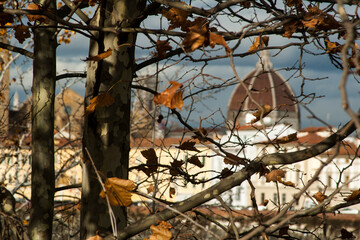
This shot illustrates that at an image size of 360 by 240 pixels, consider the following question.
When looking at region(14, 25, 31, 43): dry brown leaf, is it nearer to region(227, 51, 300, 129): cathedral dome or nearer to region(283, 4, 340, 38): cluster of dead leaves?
region(227, 51, 300, 129): cathedral dome

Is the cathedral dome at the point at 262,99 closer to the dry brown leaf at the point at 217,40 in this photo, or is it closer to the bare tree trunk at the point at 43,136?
the dry brown leaf at the point at 217,40

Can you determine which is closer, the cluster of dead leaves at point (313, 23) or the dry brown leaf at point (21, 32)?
the cluster of dead leaves at point (313, 23)

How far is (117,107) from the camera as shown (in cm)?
274

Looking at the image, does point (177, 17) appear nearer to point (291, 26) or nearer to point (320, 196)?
point (291, 26)

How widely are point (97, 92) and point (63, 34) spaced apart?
7.53 metres

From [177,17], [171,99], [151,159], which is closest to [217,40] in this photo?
[171,99]

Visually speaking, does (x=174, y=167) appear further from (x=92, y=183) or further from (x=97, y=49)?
(x=97, y=49)

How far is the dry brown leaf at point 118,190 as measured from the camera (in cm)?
214

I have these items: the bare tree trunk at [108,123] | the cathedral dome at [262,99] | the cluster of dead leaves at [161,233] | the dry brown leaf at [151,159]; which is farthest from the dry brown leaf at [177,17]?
the cluster of dead leaves at [161,233]

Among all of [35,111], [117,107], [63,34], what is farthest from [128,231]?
[63,34]

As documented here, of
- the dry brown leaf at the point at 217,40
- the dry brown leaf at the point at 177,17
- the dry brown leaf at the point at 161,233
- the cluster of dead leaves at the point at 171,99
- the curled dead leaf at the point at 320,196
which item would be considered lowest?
the dry brown leaf at the point at 161,233

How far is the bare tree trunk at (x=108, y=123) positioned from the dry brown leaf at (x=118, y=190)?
499mm

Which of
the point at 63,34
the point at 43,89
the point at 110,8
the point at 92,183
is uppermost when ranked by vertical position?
the point at 63,34

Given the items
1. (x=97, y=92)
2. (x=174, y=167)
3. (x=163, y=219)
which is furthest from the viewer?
(x=174, y=167)
